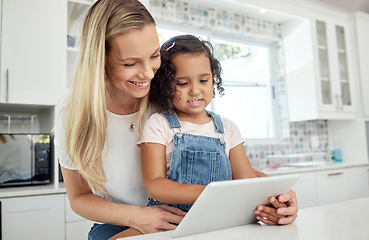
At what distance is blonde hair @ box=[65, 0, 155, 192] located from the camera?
0.93 metres

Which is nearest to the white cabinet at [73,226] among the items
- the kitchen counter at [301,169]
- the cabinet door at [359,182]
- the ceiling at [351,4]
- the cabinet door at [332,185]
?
the kitchen counter at [301,169]

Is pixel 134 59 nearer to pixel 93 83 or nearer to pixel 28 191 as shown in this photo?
pixel 93 83

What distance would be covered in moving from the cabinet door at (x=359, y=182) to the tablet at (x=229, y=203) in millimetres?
3031

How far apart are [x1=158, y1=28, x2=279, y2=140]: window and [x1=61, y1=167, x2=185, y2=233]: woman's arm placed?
233 centimetres

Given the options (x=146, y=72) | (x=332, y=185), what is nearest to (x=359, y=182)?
(x=332, y=185)

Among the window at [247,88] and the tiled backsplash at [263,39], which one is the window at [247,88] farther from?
the tiled backsplash at [263,39]

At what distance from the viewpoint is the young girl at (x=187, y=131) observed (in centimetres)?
102

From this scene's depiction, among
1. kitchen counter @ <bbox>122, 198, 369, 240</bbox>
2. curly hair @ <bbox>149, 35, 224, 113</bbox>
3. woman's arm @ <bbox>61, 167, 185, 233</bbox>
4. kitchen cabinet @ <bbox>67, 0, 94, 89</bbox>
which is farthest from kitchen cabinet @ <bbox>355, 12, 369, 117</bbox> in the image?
woman's arm @ <bbox>61, 167, 185, 233</bbox>

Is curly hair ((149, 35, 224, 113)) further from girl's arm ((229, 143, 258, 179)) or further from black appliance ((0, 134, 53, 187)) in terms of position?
black appliance ((0, 134, 53, 187))

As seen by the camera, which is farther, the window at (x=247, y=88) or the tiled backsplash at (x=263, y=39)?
the window at (x=247, y=88)

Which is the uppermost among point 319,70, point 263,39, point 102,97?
point 263,39

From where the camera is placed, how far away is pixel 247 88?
3623mm

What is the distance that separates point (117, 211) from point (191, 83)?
48cm

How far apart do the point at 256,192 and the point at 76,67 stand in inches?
26.1
